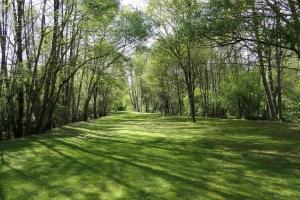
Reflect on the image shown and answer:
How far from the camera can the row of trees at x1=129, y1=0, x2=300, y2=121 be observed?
14.9m

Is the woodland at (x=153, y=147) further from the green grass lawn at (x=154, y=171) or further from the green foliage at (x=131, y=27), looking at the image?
the green foliage at (x=131, y=27)

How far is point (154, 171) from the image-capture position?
11.1m

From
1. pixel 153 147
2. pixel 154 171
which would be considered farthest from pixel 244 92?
pixel 154 171

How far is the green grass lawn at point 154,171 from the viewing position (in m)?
8.91

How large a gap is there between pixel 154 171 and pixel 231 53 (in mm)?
12570

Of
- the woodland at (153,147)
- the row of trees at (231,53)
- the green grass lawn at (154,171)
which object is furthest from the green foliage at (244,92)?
the green grass lawn at (154,171)

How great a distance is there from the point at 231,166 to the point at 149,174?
2.67m

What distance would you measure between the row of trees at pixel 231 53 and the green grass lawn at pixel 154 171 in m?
4.49

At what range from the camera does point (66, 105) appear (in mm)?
37906

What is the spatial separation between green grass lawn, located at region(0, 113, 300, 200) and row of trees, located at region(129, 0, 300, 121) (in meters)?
4.49

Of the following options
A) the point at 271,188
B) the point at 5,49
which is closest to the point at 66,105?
the point at 5,49

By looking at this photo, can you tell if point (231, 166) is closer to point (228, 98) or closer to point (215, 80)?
point (228, 98)

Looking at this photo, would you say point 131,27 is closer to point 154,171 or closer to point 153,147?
point 153,147

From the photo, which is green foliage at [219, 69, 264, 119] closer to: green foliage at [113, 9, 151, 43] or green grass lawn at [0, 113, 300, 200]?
green foliage at [113, 9, 151, 43]
